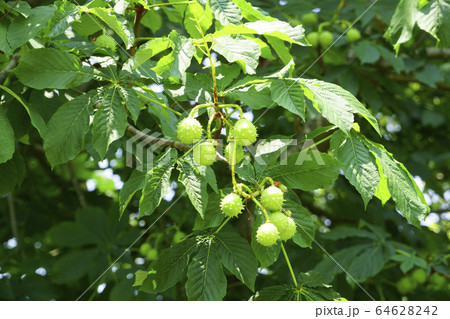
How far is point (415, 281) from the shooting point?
295 cm

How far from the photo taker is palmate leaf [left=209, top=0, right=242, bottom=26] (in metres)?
1.41

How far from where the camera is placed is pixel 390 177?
1.38m

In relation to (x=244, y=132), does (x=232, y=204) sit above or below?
below

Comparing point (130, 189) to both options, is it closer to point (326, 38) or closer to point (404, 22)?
point (404, 22)

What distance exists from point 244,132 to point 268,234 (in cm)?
29

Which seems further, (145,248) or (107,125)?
(145,248)

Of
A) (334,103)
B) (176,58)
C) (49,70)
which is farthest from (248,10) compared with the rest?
(49,70)

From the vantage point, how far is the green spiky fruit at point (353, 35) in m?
2.71

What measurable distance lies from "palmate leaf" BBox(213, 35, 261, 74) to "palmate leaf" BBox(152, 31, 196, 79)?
80 millimetres

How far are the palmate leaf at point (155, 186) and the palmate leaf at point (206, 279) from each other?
0.25 m

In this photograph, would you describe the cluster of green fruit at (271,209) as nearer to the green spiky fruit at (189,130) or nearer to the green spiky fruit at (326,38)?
the green spiky fruit at (189,130)

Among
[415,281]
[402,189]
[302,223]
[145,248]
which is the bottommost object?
[415,281]

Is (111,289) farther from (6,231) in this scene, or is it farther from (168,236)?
(6,231)

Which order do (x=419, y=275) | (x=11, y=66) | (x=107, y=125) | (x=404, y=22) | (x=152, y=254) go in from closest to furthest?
1. (x=107, y=125)
2. (x=11, y=66)
3. (x=404, y=22)
4. (x=152, y=254)
5. (x=419, y=275)
